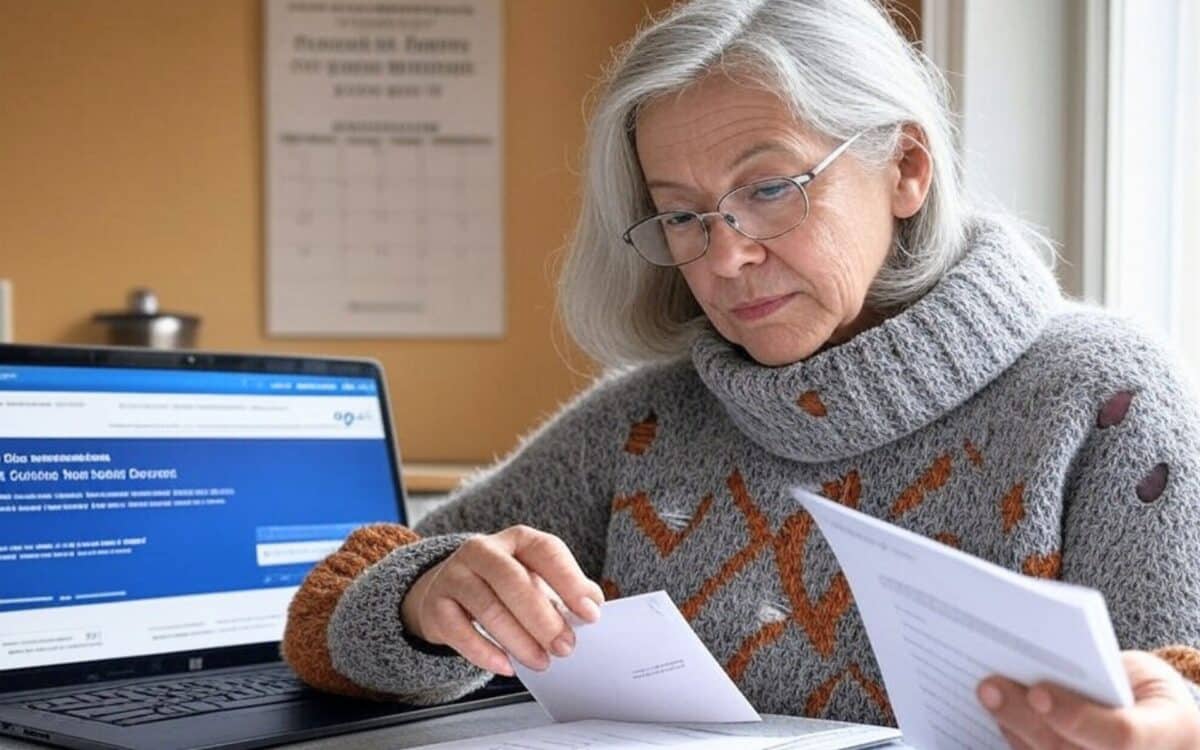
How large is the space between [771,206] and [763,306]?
8 cm

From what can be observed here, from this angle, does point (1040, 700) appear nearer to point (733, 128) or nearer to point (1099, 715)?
point (1099, 715)

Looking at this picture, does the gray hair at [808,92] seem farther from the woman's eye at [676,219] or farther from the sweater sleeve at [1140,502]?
the sweater sleeve at [1140,502]

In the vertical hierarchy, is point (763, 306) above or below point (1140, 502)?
above

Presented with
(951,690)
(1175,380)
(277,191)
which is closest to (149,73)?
(277,191)

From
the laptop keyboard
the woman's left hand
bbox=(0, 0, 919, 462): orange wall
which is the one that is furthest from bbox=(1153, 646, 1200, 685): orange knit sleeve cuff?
bbox=(0, 0, 919, 462): orange wall

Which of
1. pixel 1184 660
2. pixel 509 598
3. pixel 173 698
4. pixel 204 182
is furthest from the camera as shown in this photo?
→ pixel 204 182

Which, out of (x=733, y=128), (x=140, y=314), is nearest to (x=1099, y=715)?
(x=733, y=128)

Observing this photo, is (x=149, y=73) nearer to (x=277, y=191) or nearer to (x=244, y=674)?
(x=277, y=191)

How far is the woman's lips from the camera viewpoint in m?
1.26

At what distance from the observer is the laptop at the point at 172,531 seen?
1182 millimetres

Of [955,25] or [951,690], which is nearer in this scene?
[951,690]

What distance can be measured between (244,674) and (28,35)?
7.54ft

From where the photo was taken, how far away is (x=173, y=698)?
118 cm

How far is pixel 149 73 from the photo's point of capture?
3.24 m
